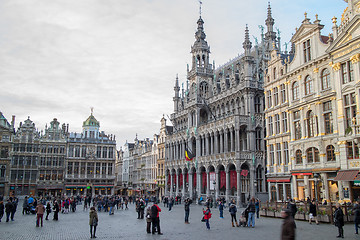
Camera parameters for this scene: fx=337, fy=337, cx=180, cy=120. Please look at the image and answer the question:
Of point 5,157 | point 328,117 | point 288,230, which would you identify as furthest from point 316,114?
point 5,157

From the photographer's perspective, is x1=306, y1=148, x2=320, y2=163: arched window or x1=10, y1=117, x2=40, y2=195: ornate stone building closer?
x1=306, y1=148, x2=320, y2=163: arched window

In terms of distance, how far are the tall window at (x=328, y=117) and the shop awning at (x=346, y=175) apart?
14.0 feet

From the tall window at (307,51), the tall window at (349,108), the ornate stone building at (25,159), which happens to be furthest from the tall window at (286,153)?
the ornate stone building at (25,159)

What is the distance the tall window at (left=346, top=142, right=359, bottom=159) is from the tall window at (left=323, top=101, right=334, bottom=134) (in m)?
2.63

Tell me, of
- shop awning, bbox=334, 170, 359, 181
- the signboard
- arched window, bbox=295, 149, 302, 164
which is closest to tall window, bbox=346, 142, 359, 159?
shop awning, bbox=334, 170, 359, 181

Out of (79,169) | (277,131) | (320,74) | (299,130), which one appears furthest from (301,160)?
(79,169)

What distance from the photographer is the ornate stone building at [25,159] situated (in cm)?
7875

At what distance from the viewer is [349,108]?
30.1m

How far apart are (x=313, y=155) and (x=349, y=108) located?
6320 mm

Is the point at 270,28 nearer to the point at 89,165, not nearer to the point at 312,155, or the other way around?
the point at 312,155

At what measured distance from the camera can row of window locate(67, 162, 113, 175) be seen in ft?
288

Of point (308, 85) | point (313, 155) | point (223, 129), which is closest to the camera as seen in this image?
point (313, 155)

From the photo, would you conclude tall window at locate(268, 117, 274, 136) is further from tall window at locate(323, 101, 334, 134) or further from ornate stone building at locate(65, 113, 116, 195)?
ornate stone building at locate(65, 113, 116, 195)

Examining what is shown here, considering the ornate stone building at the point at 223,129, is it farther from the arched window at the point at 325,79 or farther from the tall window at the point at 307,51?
the arched window at the point at 325,79
